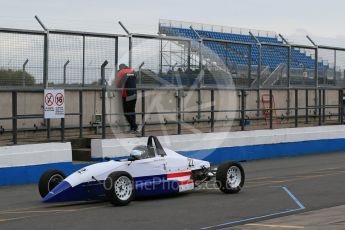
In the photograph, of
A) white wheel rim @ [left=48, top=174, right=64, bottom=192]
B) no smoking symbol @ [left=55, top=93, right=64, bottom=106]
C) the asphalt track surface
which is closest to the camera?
the asphalt track surface

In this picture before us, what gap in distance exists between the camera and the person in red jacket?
2078cm

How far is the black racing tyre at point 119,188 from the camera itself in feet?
42.2

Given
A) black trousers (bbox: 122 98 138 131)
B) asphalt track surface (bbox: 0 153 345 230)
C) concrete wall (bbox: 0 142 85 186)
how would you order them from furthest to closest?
black trousers (bbox: 122 98 138 131) → concrete wall (bbox: 0 142 85 186) → asphalt track surface (bbox: 0 153 345 230)

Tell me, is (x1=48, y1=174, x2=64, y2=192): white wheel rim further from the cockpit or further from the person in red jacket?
the person in red jacket

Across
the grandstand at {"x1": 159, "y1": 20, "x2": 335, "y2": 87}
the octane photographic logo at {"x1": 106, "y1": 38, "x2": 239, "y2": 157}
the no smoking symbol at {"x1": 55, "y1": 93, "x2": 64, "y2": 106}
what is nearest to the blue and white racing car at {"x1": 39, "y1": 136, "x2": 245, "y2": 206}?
the no smoking symbol at {"x1": 55, "y1": 93, "x2": 64, "y2": 106}

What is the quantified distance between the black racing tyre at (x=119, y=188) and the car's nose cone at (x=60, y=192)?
2.25 ft

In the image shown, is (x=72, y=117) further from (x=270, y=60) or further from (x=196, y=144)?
(x=270, y=60)

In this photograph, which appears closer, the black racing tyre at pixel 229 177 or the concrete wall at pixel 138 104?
the black racing tyre at pixel 229 177

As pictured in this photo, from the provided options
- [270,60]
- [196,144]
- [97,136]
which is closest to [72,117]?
[97,136]

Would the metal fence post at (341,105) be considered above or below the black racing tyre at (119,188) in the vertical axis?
above

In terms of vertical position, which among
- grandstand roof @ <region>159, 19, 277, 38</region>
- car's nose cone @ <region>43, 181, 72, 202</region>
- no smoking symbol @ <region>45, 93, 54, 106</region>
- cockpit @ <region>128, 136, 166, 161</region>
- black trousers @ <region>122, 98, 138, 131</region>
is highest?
grandstand roof @ <region>159, 19, 277, 38</region>

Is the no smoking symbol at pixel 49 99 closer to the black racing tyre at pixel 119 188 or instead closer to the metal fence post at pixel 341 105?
the black racing tyre at pixel 119 188

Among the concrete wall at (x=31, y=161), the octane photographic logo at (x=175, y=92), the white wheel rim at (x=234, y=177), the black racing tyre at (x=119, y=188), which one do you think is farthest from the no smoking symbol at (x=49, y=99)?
the black racing tyre at (x=119, y=188)

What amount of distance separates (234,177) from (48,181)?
3.73 m
